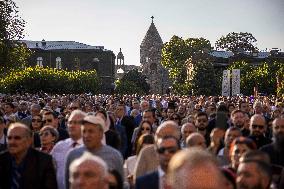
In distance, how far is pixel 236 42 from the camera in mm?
128625

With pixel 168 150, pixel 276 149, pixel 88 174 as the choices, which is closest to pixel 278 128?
pixel 276 149

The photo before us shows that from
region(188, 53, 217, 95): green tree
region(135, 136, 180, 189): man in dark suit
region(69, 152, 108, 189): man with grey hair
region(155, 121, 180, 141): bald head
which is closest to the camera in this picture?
region(69, 152, 108, 189): man with grey hair

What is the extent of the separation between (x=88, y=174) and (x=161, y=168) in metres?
1.73

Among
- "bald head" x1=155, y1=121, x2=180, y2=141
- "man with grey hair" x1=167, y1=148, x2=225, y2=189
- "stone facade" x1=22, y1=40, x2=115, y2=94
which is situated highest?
"stone facade" x1=22, y1=40, x2=115, y2=94

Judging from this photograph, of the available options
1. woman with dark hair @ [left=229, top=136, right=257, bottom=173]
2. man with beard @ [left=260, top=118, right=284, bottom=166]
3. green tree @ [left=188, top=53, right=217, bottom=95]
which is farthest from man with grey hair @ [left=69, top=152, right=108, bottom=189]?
green tree @ [left=188, top=53, right=217, bottom=95]

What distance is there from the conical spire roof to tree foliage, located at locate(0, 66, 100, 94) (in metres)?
59.7

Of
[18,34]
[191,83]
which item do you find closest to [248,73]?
[191,83]

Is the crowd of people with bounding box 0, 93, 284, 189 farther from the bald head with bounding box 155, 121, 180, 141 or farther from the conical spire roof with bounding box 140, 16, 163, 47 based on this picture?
the conical spire roof with bounding box 140, 16, 163, 47

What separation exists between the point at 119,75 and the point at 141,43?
22.8 metres

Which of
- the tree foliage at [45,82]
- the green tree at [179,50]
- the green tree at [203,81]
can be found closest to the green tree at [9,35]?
the tree foliage at [45,82]

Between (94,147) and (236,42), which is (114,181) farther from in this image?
(236,42)

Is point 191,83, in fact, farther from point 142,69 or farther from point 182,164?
point 182,164

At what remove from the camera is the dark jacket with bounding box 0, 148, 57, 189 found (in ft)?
25.1

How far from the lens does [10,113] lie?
688 inches
